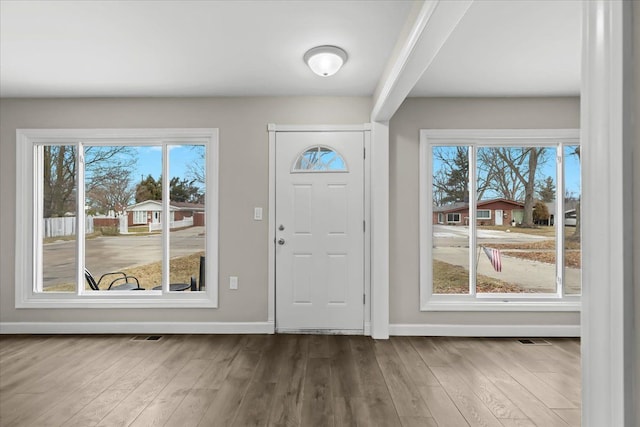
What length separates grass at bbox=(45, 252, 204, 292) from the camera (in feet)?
13.5

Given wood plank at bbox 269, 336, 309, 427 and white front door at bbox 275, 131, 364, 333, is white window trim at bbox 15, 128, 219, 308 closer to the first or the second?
white front door at bbox 275, 131, 364, 333

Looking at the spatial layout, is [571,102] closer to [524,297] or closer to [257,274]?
[524,297]

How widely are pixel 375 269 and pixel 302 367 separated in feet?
4.03

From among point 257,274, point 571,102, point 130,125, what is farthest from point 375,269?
point 130,125

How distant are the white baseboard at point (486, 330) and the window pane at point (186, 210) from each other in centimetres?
216

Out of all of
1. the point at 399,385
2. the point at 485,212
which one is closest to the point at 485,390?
the point at 399,385

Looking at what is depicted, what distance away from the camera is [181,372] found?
2934mm

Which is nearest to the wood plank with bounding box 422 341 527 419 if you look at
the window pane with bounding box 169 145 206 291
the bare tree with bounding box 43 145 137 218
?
the window pane with bounding box 169 145 206 291

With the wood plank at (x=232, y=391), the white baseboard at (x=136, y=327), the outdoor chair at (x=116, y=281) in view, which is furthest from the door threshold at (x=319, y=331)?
the outdoor chair at (x=116, y=281)

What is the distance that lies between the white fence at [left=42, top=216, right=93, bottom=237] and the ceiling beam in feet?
10.5

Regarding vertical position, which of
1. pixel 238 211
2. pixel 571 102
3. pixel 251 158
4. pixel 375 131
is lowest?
pixel 238 211

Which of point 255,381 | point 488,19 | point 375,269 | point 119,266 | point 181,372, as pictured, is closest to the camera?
point 488,19

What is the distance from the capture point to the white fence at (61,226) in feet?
13.6

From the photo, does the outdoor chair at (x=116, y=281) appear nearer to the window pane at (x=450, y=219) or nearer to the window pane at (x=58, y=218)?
the window pane at (x=58, y=218)
